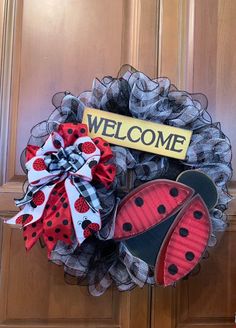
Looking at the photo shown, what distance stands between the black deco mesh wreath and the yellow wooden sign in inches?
0.4

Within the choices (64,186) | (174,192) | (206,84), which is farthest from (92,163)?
(206,84)

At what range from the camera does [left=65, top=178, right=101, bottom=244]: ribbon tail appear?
2.23 ft

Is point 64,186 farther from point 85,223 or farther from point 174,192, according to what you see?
point 174,192

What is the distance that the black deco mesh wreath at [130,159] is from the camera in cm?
74

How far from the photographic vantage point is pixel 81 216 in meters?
0.68

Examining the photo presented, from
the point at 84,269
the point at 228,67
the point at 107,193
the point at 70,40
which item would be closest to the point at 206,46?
the point at 228,67

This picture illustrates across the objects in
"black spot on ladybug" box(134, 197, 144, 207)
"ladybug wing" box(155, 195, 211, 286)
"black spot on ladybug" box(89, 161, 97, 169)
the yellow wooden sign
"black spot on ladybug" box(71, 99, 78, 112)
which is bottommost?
"ladybug wing" box(155, 195, 211, 286)

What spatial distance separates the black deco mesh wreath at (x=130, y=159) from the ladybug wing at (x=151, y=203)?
0.06ft

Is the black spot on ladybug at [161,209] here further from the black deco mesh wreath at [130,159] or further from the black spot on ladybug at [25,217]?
the black spot on ladybug at [25,217]

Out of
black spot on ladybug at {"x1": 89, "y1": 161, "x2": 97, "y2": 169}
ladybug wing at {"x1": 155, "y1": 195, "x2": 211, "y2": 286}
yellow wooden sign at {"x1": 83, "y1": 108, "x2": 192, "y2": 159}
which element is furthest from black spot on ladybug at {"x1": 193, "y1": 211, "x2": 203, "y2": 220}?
black spot on ladybug at {"x1": 89, "y1": 161, "x2": 97, "y2": 169}

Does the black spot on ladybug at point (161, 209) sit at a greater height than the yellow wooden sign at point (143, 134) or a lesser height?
lesser

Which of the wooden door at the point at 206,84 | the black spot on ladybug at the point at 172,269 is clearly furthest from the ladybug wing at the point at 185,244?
the wooden door at the point at 206,84

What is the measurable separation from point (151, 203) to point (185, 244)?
3.7 inches

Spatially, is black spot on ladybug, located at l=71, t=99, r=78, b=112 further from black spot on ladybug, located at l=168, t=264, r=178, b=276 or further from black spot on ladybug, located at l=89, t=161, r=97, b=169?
black spot on ladybug, located at l=168, t=264, r=178, b=276
